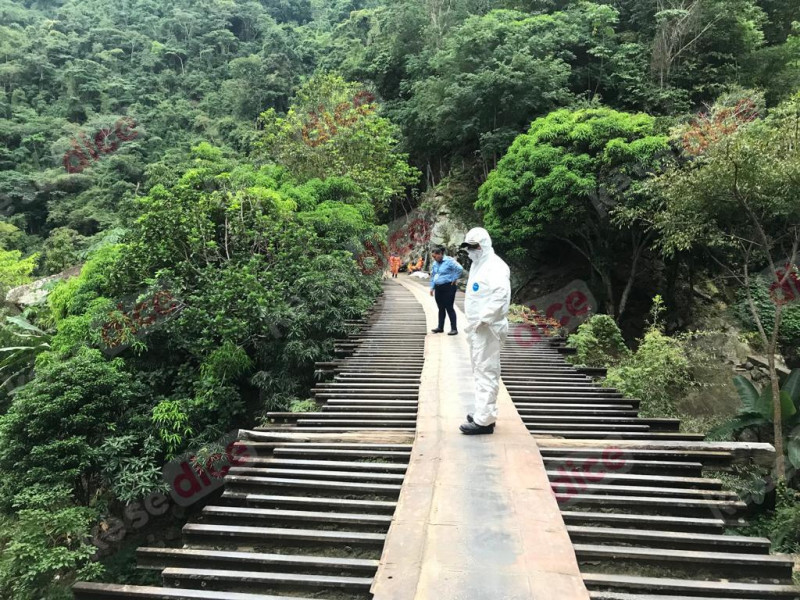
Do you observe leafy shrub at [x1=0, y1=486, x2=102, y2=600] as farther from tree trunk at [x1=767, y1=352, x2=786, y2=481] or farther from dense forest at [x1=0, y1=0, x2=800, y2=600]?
tree trunk at [x1=767, y1=352, x2=786, y2=481]

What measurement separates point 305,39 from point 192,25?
1495cm

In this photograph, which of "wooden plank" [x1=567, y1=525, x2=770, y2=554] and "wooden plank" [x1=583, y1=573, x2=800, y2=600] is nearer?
"wooden plank" [x1=583, y1=573, x2=800, y2=600]

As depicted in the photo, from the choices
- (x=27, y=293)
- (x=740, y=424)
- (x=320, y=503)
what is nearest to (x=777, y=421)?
(x=740, y=424)

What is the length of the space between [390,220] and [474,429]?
28.2m

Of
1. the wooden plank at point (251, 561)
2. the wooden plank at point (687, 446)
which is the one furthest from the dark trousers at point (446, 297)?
the wooden plank at point (251, 561)

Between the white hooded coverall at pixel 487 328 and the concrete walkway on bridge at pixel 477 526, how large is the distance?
13.9 inches

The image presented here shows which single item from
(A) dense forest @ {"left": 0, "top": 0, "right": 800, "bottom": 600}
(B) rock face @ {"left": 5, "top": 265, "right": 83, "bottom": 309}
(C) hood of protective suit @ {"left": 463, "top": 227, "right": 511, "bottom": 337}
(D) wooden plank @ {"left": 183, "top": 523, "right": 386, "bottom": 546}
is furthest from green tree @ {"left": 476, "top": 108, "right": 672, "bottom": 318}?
(B) rock face @ {"left": 5, "top": 265, "right": 83, "bottom": 309}

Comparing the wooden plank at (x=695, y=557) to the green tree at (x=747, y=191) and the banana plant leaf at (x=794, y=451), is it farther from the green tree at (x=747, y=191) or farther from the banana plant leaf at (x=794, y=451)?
the banana plant leaf at (x=794, y=451)

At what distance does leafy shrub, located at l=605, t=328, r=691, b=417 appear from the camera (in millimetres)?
7215

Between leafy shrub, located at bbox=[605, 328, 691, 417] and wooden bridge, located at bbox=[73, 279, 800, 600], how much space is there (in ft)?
8.36

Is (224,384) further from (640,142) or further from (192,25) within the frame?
(192,25)

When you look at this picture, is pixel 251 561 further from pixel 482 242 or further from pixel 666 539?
pixel 482 242

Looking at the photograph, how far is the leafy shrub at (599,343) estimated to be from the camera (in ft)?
27.1

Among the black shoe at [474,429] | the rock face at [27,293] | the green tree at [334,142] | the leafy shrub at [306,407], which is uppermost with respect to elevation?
the green tree at [334,142]
